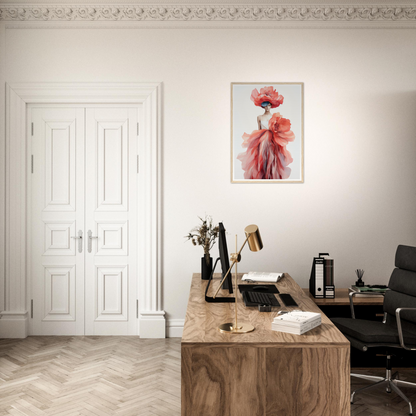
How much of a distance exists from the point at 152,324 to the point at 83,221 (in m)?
1.29

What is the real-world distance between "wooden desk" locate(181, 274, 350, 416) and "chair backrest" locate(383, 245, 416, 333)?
135 centimetres

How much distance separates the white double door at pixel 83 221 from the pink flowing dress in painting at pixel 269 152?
118cm

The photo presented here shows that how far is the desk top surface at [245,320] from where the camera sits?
6.14 feet

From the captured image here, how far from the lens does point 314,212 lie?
13.4 ft

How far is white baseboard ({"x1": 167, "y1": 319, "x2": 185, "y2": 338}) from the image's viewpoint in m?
4.09

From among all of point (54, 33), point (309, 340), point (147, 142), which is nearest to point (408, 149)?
point (147, 142)

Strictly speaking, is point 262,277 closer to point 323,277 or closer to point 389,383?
point 323,277

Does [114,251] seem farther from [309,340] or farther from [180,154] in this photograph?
[309,340]

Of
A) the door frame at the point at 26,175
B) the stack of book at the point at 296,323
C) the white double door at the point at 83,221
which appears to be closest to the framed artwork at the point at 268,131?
the door frame at the point at 26,175

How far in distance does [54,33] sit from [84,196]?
168cm

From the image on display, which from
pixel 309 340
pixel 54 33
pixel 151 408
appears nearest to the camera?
pixel 309 340

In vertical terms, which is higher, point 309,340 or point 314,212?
point 314,212

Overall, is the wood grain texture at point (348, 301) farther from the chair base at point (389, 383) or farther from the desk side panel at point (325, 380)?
the desk side panel at point (325, 380)

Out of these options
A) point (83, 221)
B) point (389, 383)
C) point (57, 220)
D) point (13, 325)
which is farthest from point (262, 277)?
point (13, 325)
